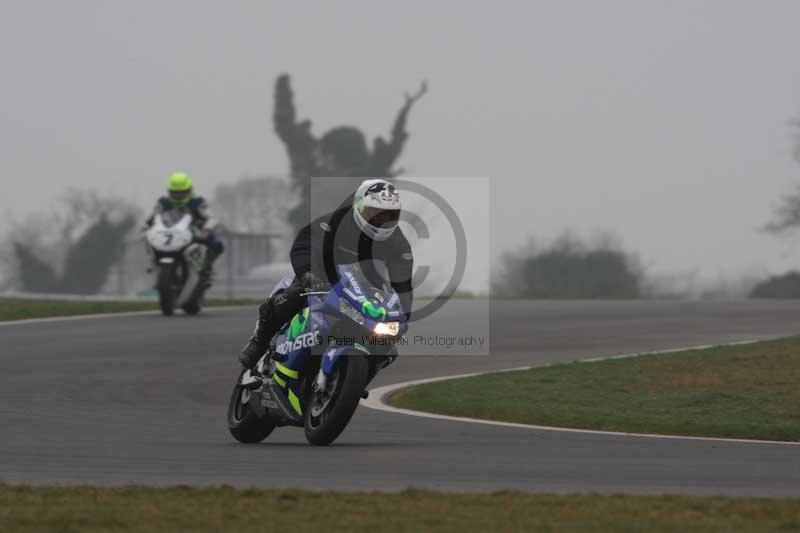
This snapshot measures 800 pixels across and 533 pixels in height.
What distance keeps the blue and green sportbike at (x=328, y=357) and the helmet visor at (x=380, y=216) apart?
349mm

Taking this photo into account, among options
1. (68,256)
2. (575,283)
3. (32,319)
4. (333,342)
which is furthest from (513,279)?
(333,342)

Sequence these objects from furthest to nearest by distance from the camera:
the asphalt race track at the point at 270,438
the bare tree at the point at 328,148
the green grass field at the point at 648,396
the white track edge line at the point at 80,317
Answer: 1. the bare tree at the point at 328,148
2. the white track edge line at the point at 80,317
3. the green grass field at the point at 648,396
4. the asphalt race track at the point at 270,438

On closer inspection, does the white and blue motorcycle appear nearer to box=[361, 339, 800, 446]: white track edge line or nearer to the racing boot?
box=[361, 339, 800, 446]: white track edge line

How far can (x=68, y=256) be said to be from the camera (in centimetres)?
6688

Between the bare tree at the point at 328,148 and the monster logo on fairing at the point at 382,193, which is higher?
the bare tree at the point at 328,148

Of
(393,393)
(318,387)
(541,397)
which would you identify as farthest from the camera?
(393,393)

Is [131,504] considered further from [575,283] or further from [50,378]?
[575,283]

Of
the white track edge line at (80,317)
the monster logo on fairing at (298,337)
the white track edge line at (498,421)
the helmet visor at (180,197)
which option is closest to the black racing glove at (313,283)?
the monster logo on fairing at (298,337)

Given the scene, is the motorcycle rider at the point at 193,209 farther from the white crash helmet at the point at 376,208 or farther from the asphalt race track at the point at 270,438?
the white crash helmet at the point at 376,208

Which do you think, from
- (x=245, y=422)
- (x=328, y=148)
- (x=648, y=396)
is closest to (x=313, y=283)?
(x=245, y=422)

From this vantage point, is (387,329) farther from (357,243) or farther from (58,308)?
(58,308)

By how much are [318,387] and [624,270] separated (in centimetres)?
4321

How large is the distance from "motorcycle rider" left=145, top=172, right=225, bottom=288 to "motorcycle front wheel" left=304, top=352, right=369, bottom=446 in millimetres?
14266

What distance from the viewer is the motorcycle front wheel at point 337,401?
38.9ft
